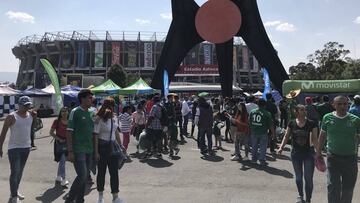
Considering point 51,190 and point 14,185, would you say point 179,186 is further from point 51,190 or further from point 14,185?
point 14,185

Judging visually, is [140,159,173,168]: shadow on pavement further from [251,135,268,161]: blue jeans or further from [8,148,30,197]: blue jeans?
[8,148,30,197]: blue jeans

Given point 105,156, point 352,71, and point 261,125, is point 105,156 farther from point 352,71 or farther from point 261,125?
point 352,71

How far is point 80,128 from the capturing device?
19.7 feet

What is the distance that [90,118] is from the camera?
6.12 metres

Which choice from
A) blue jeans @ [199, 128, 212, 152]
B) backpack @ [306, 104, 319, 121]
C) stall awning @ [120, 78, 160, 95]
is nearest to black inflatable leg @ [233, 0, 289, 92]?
stall awning @ [120, 78, 160, 95]

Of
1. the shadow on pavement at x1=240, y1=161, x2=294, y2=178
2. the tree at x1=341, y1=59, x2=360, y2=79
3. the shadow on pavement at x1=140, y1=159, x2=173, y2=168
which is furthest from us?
the tree at x1=341, y1=59, x2=360, y2=79

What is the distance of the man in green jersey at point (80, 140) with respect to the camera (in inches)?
233

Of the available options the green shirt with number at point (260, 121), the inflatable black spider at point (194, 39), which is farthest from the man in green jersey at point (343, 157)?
the inflatable black spider at point (194, 39)

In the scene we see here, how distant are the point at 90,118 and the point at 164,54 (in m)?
17.7

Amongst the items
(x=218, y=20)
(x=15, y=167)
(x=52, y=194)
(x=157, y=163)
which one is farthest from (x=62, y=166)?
(x=218, y=20)

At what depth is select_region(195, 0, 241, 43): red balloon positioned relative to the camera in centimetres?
2236

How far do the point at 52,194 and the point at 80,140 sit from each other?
1999mm

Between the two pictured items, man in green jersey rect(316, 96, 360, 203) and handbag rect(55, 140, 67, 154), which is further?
handbag rect(55, 140, 67, 154)

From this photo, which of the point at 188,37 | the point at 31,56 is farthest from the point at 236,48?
the point at 188,37
